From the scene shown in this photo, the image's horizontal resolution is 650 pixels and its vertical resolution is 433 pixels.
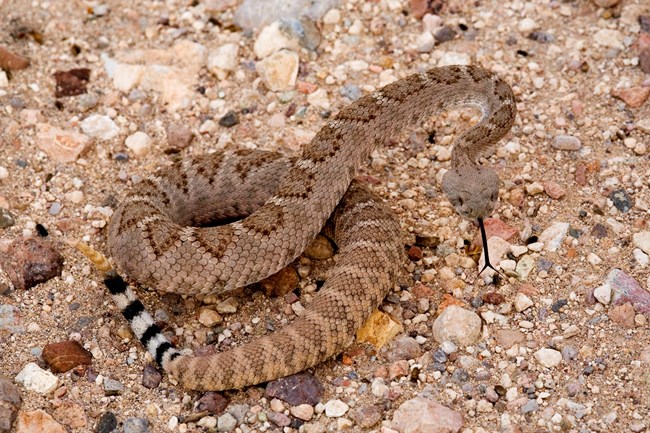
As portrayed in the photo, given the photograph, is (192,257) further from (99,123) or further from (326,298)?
(99,123)

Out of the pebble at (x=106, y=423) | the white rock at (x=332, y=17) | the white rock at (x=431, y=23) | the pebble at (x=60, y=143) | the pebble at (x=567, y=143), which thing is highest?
the white rock at (x=332, y=17)

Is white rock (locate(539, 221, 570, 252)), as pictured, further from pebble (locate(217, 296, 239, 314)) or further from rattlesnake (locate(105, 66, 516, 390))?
pebble (locate(217, 296, 239, 314))

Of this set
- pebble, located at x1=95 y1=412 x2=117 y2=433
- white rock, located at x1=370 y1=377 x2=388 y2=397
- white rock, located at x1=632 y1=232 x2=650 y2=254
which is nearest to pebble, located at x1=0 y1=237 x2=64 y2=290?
pebble, located at x1=95 y1=412 x2=117 y2=433

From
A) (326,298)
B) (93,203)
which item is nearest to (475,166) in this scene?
(326,298)

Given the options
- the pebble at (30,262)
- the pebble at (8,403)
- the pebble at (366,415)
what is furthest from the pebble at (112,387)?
the pebble at (366,415)

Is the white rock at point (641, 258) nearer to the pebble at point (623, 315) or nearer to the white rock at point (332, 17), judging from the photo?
the pebble at point (623, 315)

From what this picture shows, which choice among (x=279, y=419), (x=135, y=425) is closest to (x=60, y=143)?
(x=135, y=425)

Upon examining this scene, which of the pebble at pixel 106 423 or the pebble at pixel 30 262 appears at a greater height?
the pebble at pixel 30 262
